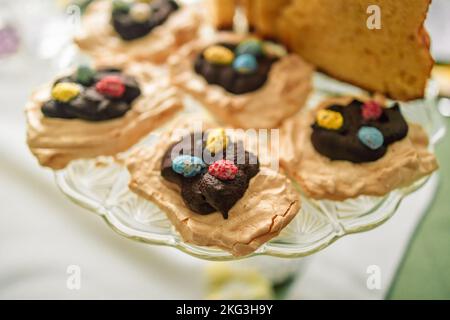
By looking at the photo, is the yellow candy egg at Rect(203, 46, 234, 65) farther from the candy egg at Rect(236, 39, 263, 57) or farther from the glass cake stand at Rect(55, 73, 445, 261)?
the glass cake stand at Rect(55, 73, 445, 261)

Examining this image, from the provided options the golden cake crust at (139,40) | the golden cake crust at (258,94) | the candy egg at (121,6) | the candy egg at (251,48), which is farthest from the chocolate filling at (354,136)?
the candy egg at (121,6)

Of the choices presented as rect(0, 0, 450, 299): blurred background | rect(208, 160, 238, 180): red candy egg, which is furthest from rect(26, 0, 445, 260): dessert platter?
rect(0, 0, 450, 299): blurred background

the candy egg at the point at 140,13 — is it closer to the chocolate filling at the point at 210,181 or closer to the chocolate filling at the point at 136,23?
the chocolate filling at the point at 136,23

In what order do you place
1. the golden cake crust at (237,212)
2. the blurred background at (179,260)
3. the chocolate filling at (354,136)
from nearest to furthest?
1. the golden cake crust at (237,212)
2. the chocolate filling at (354,136)
3. the blurred background at (179,260)

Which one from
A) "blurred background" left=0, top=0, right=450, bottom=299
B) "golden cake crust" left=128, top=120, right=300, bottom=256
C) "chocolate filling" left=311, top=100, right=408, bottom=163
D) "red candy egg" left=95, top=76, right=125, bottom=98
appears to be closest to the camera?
"golden cake crust" left=128, top=120, right=300, bottom=256

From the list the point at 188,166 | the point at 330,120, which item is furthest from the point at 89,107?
the point at 330,120

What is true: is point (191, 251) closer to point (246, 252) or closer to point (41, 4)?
point (246, 252)

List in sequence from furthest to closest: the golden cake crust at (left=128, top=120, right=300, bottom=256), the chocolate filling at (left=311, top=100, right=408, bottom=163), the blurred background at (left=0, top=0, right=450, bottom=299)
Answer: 1. the blurred background at (left=0, top=0, right=450, bottom=299)
2. the chocolate filling at (left=311, top=100, right=408, bottom=163)
3. the golden cake crust at (left=128, top=120, right=300, bottom=256)
